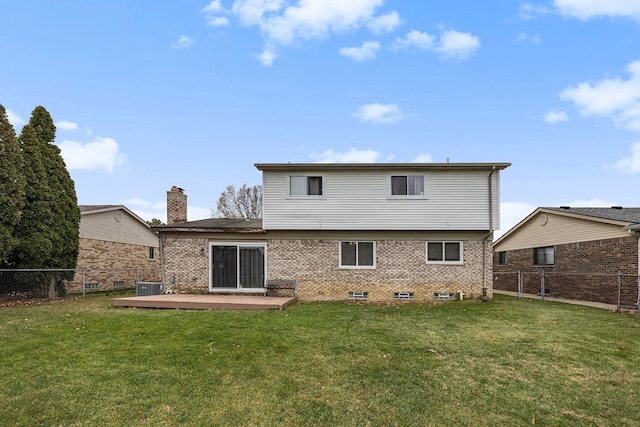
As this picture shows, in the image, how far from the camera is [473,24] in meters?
14.1

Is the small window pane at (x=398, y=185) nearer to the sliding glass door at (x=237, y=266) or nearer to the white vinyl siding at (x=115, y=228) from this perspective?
the sliding glass door at (x=237, y=266)

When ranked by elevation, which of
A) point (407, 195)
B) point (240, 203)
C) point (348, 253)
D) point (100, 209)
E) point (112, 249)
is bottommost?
point (112, 249)

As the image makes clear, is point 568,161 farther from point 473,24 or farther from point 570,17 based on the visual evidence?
point 473,24

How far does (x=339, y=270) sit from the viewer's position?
1310 cm

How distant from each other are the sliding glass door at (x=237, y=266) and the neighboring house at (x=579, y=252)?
495 inches

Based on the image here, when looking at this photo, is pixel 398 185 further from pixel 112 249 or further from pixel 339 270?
pixel 112 249

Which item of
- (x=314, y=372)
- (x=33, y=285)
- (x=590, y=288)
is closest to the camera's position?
(x=314, y=372)

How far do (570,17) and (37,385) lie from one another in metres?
19.2

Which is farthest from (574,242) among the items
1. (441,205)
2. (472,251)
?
(441,205)

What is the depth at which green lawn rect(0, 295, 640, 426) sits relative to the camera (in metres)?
4.18

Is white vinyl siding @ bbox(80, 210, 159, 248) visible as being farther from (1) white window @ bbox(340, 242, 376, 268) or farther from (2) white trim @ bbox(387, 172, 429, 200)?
(2) white trim @ bbox(387, 172, 429, 200)

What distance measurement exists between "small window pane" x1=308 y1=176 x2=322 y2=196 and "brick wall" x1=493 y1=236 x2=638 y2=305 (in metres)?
10.6

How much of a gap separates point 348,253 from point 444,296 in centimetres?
399

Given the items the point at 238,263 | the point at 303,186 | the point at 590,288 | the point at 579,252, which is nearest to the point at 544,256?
the point at 579,252
